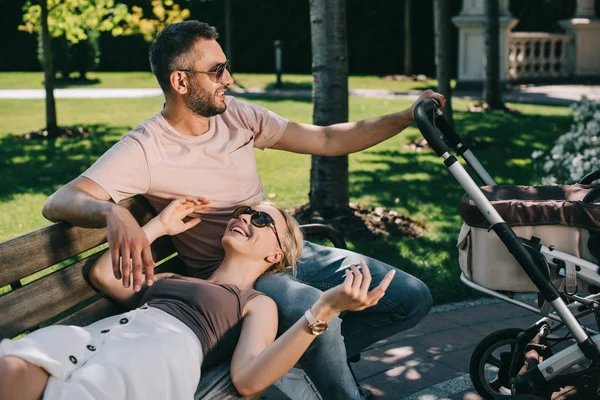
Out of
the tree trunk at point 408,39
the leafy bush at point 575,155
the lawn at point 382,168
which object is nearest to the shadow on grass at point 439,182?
the lawn at point 382,168

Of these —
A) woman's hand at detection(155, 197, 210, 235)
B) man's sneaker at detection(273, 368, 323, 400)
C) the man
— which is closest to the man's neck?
the man

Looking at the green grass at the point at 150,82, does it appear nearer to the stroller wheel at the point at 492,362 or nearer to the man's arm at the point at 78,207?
the stroller wheel at the point at 492,362

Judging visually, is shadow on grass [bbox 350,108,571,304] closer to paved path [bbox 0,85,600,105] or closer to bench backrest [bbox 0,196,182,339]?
bench backrest [bbox 0,196,182,339]

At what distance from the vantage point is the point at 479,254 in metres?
3.61

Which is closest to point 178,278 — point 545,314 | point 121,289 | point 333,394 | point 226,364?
point 121,289

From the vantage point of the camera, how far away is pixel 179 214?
332 cm

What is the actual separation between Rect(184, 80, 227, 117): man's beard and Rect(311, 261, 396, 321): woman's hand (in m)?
1.18

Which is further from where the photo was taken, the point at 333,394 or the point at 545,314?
the point at 545,314

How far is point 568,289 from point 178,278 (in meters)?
1.55

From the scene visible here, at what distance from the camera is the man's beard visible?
3533 millimetres

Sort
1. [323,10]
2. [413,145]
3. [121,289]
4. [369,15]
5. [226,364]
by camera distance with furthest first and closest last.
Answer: [369,15], [413,145], [323,10], [121,289], [226,364]

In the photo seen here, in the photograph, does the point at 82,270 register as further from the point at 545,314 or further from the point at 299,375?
the point at 545,314

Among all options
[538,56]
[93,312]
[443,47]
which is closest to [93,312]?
[93,312]

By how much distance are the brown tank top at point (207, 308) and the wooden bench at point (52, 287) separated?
9cm
